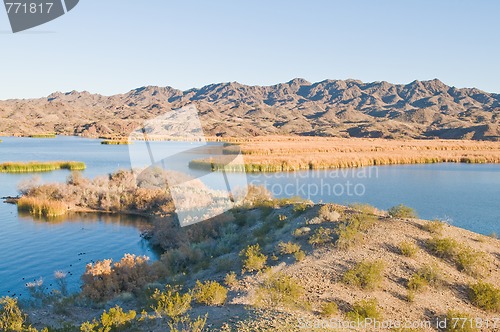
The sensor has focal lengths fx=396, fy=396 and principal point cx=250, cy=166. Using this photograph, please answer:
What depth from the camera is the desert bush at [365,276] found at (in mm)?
11363

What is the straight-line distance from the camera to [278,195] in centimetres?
3266

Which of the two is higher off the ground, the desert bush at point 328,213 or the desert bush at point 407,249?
the desert bush at point 328,213

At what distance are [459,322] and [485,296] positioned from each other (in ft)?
6.11

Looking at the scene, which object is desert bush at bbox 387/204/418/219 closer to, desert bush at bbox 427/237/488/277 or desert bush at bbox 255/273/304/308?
desert bush at bbox 427/237/488/277

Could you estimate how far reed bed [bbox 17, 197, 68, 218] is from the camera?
28.6 meters

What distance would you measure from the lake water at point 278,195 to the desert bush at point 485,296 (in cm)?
1299

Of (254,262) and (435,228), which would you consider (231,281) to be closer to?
(254,262)

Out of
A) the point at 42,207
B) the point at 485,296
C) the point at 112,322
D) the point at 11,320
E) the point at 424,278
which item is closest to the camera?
the point at 112,322

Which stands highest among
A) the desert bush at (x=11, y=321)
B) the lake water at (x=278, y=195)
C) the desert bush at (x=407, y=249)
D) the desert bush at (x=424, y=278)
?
the desert bush at (x=11, y=321)

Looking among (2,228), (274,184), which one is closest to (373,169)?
(274,184)

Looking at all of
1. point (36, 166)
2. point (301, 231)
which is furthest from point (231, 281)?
point (36, 166)

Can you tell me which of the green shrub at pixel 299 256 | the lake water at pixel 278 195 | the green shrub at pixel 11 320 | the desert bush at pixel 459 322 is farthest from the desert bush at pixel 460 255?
the green shrub at pixel 11 320

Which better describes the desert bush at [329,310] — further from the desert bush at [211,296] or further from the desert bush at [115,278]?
the desert bush at [115,278]

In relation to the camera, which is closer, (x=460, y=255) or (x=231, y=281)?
(x=231, y=281)
